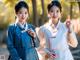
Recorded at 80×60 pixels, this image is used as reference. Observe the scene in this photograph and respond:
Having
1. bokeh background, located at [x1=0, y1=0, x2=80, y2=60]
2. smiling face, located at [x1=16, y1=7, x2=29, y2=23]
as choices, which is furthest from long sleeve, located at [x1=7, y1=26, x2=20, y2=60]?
bokeh background, located at [x1=0, y1=0, x2=80, y2=60]

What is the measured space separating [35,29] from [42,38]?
10 cm

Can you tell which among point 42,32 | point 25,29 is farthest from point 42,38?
point 25,29

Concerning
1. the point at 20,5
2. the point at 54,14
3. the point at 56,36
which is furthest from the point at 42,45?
the point at 20,5

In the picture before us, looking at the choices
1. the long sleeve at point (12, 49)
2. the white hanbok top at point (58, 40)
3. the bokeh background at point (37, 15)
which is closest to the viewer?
the long sleeve at point (12, 49)

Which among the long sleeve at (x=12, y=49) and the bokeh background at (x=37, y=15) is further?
the bokeh background at (x=37, y=15)

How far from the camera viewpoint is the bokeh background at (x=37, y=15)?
2.33 m

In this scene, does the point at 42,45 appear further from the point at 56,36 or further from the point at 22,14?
the point at 22,14

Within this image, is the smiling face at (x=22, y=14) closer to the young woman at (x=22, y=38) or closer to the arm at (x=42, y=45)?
the young woman at (x=22, y=38)

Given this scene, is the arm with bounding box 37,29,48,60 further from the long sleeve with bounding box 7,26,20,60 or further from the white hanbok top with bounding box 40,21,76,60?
the long sleeve with bounding box 7,26,20,60

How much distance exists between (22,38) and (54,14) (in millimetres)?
337

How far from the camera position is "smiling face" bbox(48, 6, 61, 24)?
217 centimetres

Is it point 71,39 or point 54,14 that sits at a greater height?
point 54,14

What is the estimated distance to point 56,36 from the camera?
2.17m

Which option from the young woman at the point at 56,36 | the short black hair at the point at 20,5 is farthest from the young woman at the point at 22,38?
the young woman at the point at 56,36
